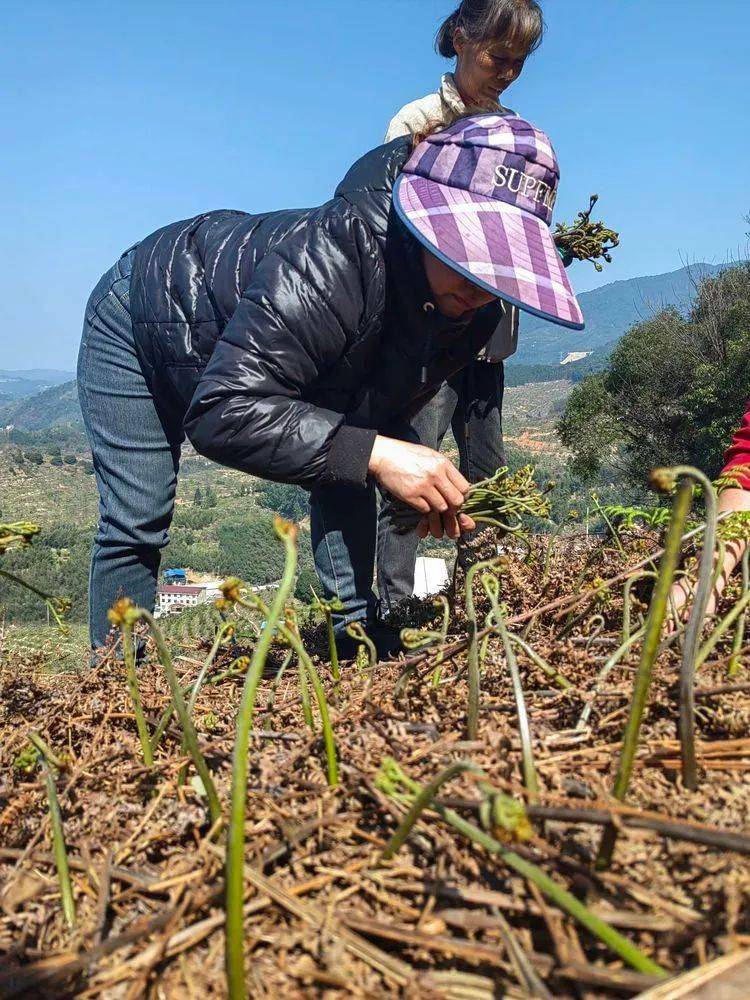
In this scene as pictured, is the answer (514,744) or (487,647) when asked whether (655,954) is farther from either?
(487,647)

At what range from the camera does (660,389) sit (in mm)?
28922

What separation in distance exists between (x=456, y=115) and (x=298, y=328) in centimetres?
168

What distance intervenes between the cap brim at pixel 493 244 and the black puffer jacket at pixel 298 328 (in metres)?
0.19

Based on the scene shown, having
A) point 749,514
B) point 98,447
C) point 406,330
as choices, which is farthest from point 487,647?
point 98,447

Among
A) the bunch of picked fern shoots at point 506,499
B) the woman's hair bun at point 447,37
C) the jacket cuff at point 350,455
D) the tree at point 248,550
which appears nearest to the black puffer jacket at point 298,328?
the jacket cuff at point 350,455

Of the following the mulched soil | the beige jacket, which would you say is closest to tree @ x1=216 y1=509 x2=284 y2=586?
the beige jacket

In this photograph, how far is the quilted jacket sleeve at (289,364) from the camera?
6.60 ft

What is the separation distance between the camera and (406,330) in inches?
91.6

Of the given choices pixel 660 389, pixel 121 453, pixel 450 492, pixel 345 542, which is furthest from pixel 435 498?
pixel 660 389

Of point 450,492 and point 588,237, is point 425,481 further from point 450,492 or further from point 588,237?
point 588,237

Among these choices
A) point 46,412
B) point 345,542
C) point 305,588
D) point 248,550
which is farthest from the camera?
point 46,412

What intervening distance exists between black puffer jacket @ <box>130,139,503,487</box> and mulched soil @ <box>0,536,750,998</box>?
77 centimetres

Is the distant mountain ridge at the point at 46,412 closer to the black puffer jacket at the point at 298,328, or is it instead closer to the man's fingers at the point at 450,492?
the black puffer jacket at the point at 298,328

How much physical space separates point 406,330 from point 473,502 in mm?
657
